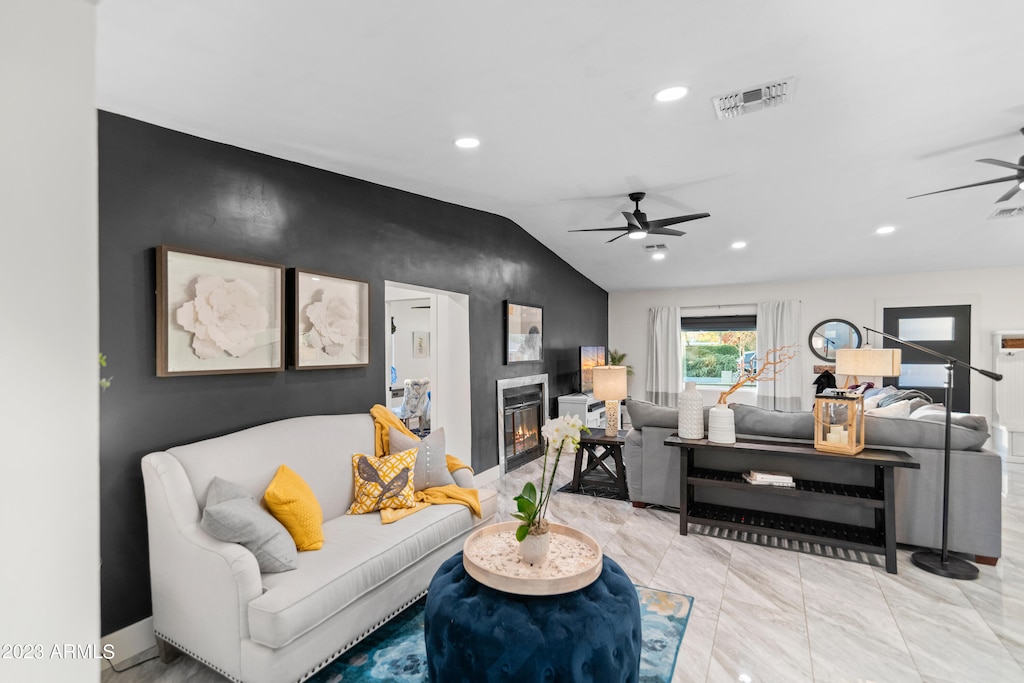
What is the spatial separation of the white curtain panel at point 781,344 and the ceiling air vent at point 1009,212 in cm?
305

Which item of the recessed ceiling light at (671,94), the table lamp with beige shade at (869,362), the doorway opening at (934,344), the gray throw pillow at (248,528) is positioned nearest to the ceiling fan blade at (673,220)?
the recessed ceiling light at (671,94)

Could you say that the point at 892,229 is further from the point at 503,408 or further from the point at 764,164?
the point at 503,408

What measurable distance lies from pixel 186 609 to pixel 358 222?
247 cm

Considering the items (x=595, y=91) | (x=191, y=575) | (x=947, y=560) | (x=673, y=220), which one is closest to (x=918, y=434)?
(x=947, y=560)

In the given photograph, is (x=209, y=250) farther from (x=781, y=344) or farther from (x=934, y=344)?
(x=934, y=344)

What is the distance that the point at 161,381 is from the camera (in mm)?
2430

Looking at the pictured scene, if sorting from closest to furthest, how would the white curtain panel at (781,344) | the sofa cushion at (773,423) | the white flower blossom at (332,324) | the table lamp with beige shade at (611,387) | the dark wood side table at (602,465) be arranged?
the white flower blossom at (332,324) → the sofa cushion at (773,423) → the dark wood side table at (602,465) → the table lamp with beige shade at (611,387) → the white curtain panel at (781,344)

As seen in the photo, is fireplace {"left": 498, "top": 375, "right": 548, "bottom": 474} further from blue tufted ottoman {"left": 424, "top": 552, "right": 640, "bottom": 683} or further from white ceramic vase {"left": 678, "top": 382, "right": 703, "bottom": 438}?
blue tufted ottoman {"left": 424, "top": 552, "right": 640, "bottom": 683}

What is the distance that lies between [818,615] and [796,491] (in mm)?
899

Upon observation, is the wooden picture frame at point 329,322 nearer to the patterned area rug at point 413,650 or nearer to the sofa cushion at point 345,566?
the sofa cushion at point 345,566

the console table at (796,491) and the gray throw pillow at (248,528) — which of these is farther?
the console table at (796,491)

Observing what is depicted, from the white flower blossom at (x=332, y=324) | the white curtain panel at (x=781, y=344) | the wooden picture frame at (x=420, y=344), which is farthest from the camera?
the wooden picture frame at (x=420, y=344)

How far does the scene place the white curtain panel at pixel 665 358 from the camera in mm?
8398

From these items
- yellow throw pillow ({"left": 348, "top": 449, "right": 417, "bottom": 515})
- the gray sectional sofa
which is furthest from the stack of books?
yellow throw pillow ({"left": 348, "top": 449, "right": 417, "bottom": 515})
